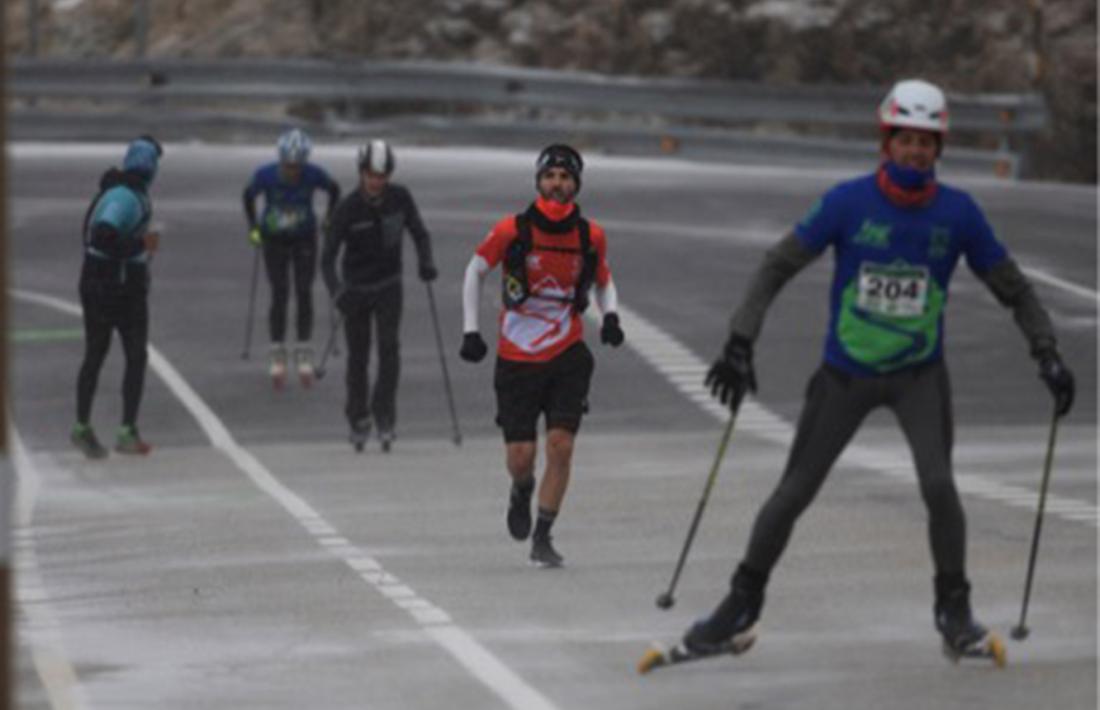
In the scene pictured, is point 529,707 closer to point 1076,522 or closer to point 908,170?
point 908,170

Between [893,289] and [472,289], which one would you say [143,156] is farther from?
[893,289]

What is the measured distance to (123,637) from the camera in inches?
475

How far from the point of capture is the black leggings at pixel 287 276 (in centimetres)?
2392

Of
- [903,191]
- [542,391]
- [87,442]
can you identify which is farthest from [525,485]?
[87,442]

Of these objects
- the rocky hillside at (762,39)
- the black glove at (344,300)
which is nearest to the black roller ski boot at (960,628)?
the black glove at (344,300)

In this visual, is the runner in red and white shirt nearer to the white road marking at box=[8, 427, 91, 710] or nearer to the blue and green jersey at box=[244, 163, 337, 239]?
the white road marking at box=[8, 427, 91, 710]

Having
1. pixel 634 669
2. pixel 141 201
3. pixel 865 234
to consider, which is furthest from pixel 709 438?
pixel 865 234

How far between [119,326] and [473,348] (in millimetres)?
11577

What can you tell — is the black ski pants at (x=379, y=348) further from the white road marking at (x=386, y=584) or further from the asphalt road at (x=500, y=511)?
the white road marking at (x=386, y=584)

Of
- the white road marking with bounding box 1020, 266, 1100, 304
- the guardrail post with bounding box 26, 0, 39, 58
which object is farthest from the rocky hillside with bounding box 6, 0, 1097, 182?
the white road marking with bounding box 1020, 266, 1100, 304

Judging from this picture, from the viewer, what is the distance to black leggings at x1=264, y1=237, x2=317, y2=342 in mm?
23922

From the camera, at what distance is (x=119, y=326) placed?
845 inches

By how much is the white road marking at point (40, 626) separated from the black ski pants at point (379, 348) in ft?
6.57

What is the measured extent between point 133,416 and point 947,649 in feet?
41.5
